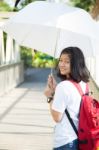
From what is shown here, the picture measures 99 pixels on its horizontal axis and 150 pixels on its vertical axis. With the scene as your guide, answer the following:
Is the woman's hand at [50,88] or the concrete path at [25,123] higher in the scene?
the woman's hand at [50,88]

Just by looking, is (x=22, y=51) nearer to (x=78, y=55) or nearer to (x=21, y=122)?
(x=21, y=122)

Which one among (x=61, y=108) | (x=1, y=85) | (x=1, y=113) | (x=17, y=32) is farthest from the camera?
(x=1, y=85)

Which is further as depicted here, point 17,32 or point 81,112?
point 17,32

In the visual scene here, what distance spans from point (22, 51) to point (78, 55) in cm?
2552

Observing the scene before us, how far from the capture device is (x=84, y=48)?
197 inches

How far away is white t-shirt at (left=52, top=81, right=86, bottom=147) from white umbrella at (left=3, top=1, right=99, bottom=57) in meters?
0.92

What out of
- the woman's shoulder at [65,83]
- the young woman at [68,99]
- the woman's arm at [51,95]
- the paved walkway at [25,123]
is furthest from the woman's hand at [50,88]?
the paved walkway at [25,123]

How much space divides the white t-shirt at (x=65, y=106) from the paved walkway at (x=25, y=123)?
4.60 metres

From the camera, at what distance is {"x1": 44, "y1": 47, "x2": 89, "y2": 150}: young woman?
4.07m

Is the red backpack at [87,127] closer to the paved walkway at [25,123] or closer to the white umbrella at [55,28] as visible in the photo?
the white umbrella at [55,28]

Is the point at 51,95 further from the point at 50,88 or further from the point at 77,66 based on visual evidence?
the point at 77,66

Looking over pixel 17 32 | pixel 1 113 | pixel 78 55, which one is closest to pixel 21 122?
pixel 1 113

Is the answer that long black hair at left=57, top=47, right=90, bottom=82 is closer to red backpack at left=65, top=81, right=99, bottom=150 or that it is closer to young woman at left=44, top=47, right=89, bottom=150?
young woman at left=44, top=47, right=89, bottom=150

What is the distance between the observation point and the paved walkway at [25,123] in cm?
913
